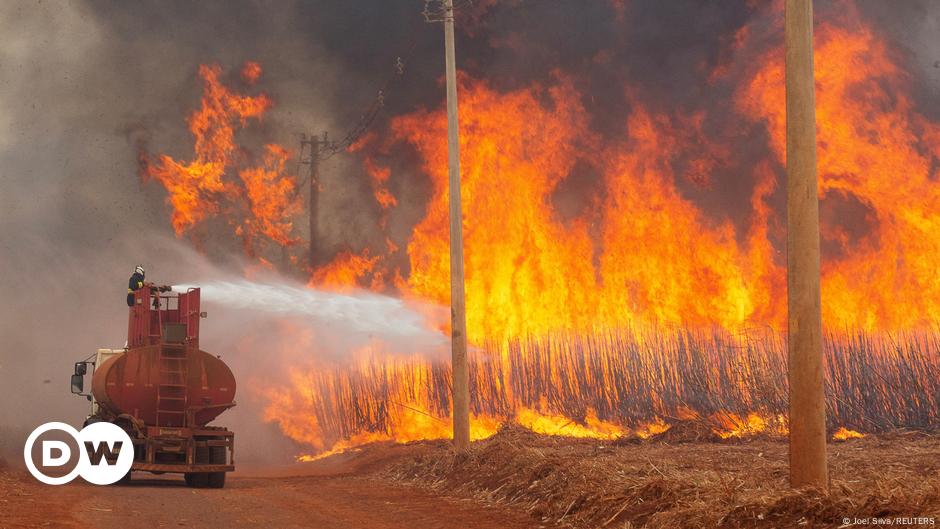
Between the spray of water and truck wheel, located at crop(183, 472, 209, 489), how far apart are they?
9261 mm

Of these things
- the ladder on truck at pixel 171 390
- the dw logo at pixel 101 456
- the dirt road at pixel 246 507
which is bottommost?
the dirt road at pixel 246 507

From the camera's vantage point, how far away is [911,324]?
3234 centimetres

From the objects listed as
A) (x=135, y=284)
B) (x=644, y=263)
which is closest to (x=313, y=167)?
(x=644, y=263)

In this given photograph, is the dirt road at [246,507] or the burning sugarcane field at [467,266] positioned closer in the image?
the dirt road at [246,507]

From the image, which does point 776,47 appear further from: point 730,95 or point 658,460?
point 658,460

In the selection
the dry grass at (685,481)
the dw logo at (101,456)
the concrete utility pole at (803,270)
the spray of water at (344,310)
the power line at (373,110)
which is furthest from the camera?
the power line at (373,110)

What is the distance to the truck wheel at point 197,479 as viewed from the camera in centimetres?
2272

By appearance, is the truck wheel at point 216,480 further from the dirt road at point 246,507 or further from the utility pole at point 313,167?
the utility pole at point 313,167

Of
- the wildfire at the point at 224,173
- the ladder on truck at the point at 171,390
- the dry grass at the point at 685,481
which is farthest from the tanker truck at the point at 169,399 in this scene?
the wildfire at the point at 224,173

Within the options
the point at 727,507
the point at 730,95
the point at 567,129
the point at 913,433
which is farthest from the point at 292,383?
the point at 727,507

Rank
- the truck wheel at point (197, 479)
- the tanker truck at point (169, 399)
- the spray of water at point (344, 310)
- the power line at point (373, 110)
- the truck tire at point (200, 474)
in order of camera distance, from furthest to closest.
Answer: the power line at point (373, 110) → the spray of water at point (344, 310) → the truck wheel at point (197, 479) → the truck tire at point (200, 474) → the tanker truck at point (169, 399)

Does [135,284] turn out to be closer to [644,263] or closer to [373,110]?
[644,263]

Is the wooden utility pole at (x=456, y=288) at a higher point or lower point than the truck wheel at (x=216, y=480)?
higher

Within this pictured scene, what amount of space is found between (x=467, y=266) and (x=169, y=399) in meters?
14.2
